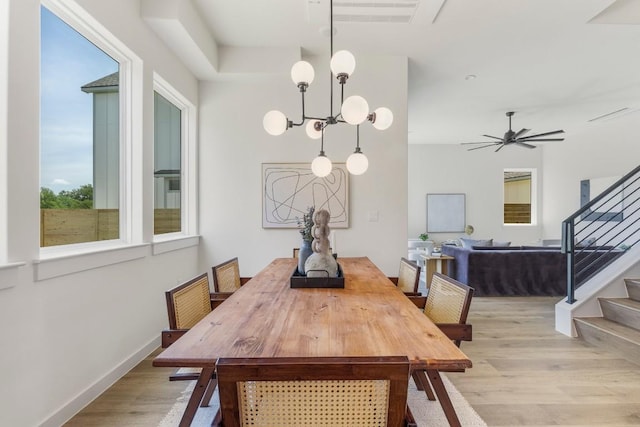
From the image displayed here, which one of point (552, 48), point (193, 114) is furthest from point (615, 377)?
point (193, 114)

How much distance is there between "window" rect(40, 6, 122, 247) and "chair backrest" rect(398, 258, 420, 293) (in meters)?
2.16

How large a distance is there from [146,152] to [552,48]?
13.0 ft

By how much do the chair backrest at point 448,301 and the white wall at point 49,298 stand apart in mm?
2013

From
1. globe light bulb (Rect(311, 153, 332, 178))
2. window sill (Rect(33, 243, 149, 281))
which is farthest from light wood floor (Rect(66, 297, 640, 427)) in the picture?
globe light bulb (Rect(311, 153, 332, 178))

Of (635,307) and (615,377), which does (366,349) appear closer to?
(615,377)

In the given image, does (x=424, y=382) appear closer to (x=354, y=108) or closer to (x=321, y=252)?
(x=321, y=252)

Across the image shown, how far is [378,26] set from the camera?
2.99 m

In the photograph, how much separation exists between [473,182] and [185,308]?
24.9 ft

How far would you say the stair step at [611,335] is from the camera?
103 inches

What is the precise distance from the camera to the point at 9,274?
1.48 meters

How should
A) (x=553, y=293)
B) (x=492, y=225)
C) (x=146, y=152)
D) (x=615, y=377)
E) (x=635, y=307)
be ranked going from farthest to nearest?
(x=492, y=225), (x=553, y=293), (x=635, y=307), (x=146, y=152), (x=615, y=377)

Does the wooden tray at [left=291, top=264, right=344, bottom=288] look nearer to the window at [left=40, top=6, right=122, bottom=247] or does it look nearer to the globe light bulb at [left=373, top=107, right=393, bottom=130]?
the globe light bulb at [left=373, top=107, right=393, bottom=130]

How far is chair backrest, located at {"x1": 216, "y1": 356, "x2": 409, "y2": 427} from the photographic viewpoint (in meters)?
0.80

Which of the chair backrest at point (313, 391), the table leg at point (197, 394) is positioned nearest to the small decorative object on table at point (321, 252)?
the table leg at point (197, 394)
